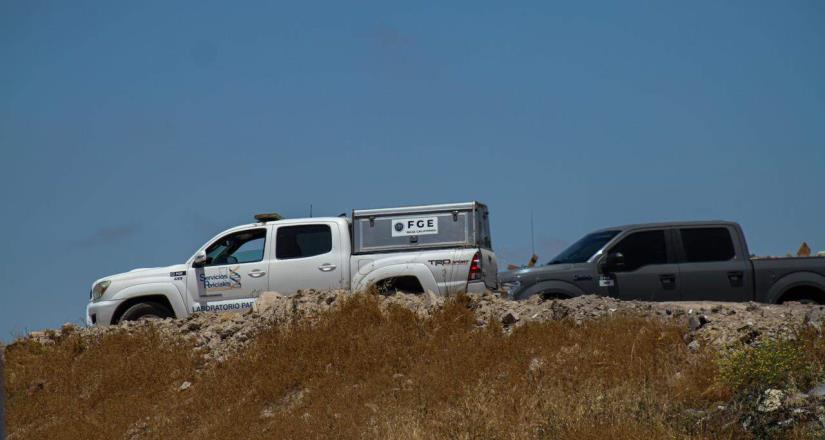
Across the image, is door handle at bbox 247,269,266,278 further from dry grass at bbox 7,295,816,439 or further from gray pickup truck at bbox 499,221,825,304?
gray pickup truck at bbox 499,221,825,304

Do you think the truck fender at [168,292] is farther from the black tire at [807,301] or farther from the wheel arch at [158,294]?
the black tire at [807,301]

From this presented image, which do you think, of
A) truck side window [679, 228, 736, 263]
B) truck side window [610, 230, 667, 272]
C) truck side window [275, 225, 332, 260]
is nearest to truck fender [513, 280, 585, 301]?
truck side window [610, 230, 667, 272]

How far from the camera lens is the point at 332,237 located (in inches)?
728

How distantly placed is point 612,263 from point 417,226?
360 centimetres

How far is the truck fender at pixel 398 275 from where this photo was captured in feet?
58.2

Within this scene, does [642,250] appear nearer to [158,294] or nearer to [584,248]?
[584,248]

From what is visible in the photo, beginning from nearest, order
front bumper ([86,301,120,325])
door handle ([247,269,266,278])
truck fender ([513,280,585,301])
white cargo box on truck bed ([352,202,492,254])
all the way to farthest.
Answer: truck fender ([513,280,585,301]) < white cargo box on truck bed ([352,202,492,254]) < door handle ([247,269,266,278]) < front bumper ([86,301,120,325])

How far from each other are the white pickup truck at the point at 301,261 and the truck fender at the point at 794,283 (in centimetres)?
468

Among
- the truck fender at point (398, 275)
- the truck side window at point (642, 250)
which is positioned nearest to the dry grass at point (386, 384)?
the truck fender at point (398, 275)

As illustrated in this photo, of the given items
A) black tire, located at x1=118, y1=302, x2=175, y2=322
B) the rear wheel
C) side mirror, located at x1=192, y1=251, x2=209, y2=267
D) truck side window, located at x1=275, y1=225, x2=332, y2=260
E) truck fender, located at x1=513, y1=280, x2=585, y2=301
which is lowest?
the rear wheel

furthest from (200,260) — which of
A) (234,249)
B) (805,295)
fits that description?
(805,295)

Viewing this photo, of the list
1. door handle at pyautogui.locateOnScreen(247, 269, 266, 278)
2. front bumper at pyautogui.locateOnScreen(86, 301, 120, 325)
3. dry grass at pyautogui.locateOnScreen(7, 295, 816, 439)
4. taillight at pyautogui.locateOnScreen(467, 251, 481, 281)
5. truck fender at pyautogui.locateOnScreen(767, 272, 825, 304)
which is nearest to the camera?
dry grass at pyautogui.locateOnScreen(7, 295, 816, 439)

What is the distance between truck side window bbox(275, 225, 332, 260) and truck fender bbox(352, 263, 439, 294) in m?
0.98

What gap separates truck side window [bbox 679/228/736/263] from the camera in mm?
16875
